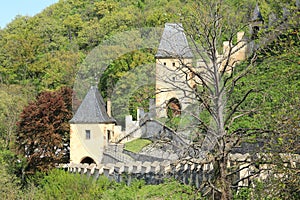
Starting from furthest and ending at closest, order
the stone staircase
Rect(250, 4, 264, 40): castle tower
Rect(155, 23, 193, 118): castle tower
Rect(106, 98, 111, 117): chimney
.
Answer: Rect(106, 98, 111, 117): chimney → the stone staircase → Rect(250, 4, 264, 40): castle tower → Rect(155, 23, 193, 118): castle tower

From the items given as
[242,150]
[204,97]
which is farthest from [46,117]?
[204,97]

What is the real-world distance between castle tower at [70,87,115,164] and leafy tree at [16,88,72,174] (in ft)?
1.88

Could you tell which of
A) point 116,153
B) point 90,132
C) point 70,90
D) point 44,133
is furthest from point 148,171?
point 70,90

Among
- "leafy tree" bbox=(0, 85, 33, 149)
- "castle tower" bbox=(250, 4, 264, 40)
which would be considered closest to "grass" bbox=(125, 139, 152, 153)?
"castle tower" bbox=(250, 4, 264, 40)

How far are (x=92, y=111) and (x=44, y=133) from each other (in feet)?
6.46

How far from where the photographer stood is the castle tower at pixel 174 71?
7.55 meters

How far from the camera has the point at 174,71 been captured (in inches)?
296

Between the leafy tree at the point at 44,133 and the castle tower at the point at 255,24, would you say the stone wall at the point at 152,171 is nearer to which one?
the leafy tree at the point at 44,133

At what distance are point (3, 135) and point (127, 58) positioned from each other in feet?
23.1

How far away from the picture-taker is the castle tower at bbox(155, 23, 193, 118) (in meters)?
7.55

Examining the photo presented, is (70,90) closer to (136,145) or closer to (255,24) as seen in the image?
(136,145)

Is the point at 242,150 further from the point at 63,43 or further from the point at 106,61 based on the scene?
the point at 63,43

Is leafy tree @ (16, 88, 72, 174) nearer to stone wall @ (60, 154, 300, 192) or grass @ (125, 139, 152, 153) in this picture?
stone wall @ (60, 154, 300, 192)

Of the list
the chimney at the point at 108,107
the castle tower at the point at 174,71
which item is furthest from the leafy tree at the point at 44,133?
the castle tower at the point at 174,71
